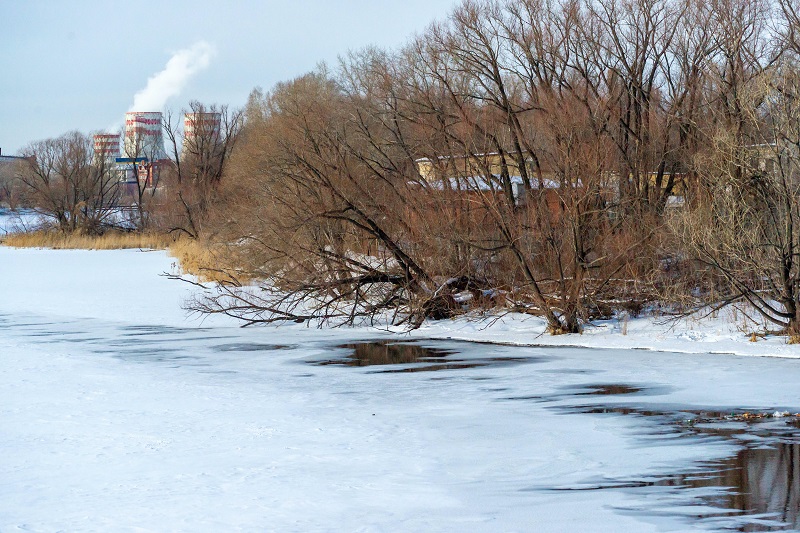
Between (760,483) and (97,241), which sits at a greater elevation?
(97,241)

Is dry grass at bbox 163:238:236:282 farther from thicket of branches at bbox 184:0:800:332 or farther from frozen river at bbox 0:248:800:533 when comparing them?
frozen river at bbox 0:248:800:533

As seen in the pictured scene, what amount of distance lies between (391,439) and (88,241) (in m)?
53.0

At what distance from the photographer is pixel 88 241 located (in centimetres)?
5950

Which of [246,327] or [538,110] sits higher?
[538,110]

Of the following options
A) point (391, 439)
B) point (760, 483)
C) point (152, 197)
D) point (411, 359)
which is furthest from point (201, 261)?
point (152, 197)

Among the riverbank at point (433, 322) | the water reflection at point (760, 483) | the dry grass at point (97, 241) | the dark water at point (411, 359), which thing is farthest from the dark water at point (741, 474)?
the dry grass at point (97, 241)

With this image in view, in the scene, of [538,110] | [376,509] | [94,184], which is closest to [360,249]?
[538,110]

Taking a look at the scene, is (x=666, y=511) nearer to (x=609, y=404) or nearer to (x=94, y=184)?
(x=609, y=404)

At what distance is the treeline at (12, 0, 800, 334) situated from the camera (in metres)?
17.9

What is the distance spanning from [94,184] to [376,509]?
7074cm

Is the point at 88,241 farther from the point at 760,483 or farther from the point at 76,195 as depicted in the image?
the point at 760,483

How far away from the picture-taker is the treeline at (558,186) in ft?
58.6

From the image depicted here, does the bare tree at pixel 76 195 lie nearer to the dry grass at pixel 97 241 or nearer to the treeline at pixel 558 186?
the dry grass at pixel 97 241

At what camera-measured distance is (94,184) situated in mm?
74062
